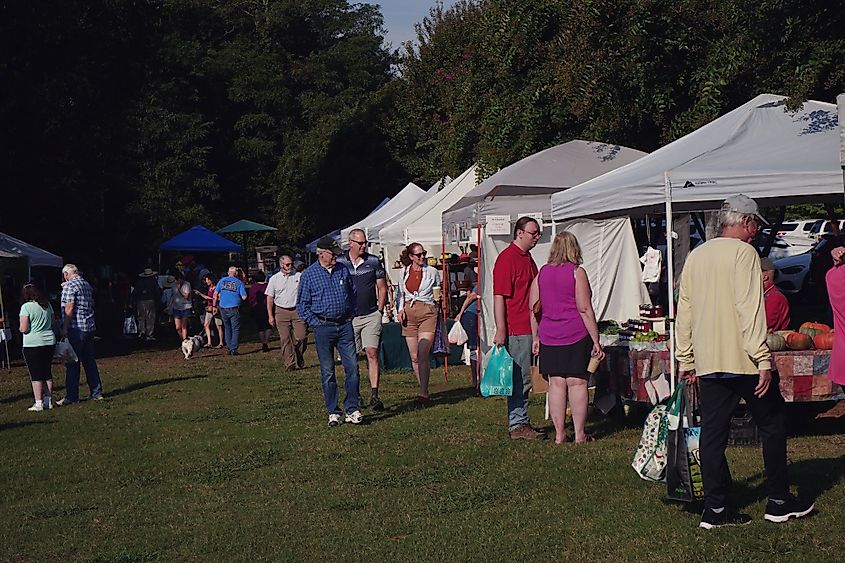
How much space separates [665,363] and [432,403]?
4012 mm

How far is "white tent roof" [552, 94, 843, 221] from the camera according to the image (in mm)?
9797

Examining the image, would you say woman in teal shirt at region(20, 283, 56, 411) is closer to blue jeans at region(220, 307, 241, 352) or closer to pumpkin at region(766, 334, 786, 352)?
blue jeans at region(220, 307, 241, 352)

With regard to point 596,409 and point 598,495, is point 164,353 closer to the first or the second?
point 596,409

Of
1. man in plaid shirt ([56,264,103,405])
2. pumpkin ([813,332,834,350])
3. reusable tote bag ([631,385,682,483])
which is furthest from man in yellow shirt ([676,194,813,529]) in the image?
man in plaid shirt ([56,264,103,405])

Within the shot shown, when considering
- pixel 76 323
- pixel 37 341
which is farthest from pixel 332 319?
pixel 76 323

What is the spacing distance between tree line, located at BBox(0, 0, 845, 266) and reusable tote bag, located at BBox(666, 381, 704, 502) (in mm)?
5358

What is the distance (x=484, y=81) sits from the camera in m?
19.5

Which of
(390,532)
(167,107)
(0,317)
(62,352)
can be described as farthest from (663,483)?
(167,107)

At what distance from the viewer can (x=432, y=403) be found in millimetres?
13625

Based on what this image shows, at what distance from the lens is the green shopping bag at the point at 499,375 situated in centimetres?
995

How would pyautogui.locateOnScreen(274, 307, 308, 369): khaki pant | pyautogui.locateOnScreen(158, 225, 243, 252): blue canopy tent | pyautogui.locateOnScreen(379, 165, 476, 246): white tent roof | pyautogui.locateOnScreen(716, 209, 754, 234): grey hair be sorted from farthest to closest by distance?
pyautogui.locateOnScreen(158, 225, 243, 252): blue canopy tent, pyautogui.locateOnScreen(379, 165, 476, 246): white tent roof, pyautogui.locateOnScreen(274, 307, 308, 369): khaki pant, pyautogui.locateOnScreen(716, 209, 754, 234): grey hair

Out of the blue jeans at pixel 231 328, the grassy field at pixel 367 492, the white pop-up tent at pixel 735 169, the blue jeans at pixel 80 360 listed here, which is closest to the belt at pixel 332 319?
the grassy field at pixel 367 492

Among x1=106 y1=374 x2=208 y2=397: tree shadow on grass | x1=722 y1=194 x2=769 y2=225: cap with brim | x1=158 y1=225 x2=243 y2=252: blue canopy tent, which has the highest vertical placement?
x1=158 y1=225 x2=243 y2=252: blue canopy tent

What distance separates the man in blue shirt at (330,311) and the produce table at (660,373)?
2656 millimetres
